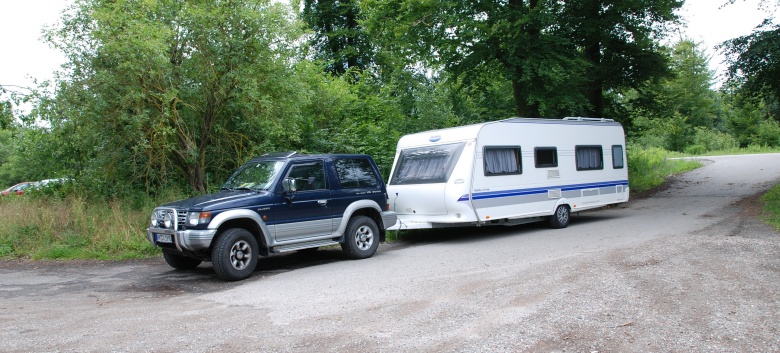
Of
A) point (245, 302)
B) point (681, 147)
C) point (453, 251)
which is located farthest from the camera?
point (681, 147)

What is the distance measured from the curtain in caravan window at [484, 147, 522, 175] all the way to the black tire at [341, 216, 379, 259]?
320 centimetres

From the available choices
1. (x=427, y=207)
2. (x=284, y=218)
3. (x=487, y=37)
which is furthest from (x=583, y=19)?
(x=284, y=218)

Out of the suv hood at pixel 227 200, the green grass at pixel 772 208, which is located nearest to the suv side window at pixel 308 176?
the suv hood at pixel 227 200

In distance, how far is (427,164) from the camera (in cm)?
1290

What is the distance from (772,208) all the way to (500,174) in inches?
293

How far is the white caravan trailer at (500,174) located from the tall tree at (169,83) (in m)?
3.25

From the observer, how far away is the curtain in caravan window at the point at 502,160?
1259 centimetres

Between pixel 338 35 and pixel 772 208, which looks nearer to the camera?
pixel 772 208

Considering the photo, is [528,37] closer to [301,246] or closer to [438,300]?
[301,246]

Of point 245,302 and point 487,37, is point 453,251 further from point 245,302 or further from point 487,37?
point 487,37

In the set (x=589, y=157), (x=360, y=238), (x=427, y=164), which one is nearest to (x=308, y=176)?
(x=360, y=238)

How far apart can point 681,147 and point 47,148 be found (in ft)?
167

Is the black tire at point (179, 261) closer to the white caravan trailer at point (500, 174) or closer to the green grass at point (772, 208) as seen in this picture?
the white caravan trailer at point (500, 174)

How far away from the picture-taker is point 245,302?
706 cm
